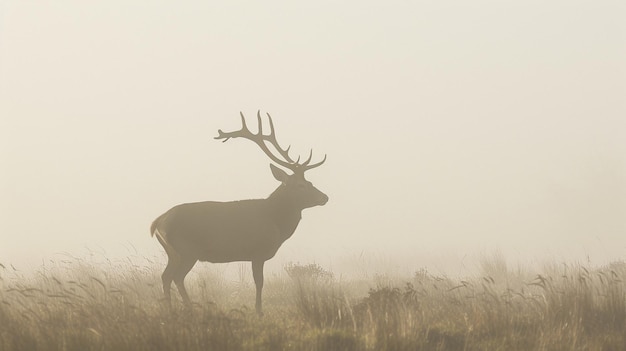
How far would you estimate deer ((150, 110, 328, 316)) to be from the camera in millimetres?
12523

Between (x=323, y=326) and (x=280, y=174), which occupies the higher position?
(x=280, y=174)

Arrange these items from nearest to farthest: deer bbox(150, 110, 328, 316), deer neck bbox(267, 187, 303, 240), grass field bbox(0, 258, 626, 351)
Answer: grass field bbox(0, 258, 626, 351)
deer bbox(150, 110, 328, 316)
deer neck bbox(267, 187, 303, 240)

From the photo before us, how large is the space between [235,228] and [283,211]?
3.46 feet

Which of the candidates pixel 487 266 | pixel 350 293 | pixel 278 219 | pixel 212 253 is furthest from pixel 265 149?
pixel 487 266

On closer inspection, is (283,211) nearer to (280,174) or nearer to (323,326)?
(280,174)

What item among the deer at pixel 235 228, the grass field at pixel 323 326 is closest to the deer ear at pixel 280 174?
the deer at pixel 235 228

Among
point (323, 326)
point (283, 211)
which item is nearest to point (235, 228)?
point (283, 211)

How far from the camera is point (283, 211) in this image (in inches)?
539

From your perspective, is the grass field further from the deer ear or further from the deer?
the deer ear

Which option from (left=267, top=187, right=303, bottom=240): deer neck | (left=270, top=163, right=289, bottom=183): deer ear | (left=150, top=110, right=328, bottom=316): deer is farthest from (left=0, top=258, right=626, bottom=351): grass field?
(left=270, top=163, right=289, bottom=183): deer ear

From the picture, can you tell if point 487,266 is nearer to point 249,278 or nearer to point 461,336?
point 249,278

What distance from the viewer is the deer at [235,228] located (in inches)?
493

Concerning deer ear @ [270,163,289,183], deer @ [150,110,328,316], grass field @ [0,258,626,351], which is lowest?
grass field @ [0,258,626,351]

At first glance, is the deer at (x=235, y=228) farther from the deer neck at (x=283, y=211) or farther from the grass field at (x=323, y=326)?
the grass field at (x=323, y=326)
